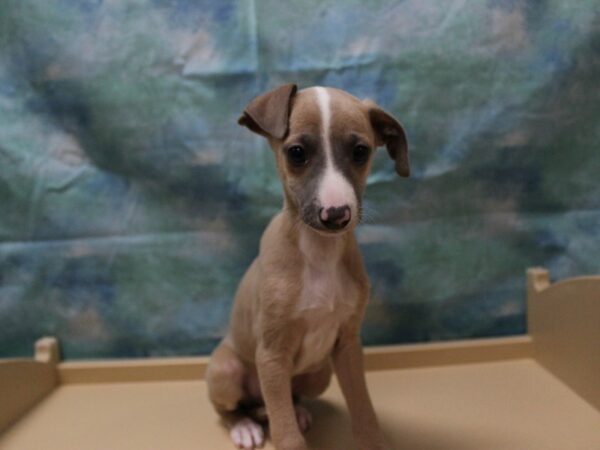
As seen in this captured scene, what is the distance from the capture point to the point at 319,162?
4.24 ft

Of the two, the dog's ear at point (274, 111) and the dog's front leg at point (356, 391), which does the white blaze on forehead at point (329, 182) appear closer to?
the dog's ear at point (274, 111)

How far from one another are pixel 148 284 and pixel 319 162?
3.36 ft

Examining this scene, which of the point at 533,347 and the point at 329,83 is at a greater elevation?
the point at 329,83

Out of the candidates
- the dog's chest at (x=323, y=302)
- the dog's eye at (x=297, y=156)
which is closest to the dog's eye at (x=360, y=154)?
the dog's eye at (x=297, y=156)

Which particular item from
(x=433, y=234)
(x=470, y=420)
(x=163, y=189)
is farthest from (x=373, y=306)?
(x=163, y=189)

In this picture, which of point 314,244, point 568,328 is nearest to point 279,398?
point 314,244

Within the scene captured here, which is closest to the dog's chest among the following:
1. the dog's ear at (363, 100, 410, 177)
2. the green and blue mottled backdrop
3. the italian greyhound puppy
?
the italian greyhound puppy

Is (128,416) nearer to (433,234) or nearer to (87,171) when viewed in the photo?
(87,171)

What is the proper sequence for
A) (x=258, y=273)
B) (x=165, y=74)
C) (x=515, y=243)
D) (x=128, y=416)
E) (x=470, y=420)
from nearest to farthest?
(x=258, y=273)
(x=470, y=420)
(x=128, y=416)
(x=165, y=74)
(x=515, y=243)

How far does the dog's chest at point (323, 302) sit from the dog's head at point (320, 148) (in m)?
0.19

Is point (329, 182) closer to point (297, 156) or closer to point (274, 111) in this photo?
point (297, 156)

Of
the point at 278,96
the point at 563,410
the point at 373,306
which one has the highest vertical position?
the point at 278,96

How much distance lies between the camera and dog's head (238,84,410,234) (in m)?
1.25

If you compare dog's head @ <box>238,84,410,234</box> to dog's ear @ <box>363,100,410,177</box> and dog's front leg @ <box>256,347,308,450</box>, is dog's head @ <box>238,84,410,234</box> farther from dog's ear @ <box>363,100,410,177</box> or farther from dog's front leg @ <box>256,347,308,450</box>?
dog's front leg @ <box>256,347,308,450</box>
